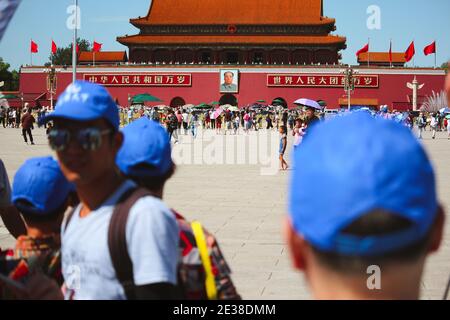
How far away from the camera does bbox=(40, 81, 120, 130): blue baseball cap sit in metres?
2.11

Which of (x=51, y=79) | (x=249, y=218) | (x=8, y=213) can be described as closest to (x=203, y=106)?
(x=51, y=79)

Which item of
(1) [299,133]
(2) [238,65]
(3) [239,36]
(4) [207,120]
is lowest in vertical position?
(4) [207,120]

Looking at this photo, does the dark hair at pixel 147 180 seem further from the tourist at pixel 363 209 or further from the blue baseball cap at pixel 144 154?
the tourist at pixel 363 209

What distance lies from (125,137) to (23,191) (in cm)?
50

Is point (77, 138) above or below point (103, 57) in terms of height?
below

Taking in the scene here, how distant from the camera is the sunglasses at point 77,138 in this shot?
2111 mm

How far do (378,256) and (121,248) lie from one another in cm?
101

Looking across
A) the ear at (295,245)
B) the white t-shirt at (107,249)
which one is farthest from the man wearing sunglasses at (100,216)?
the ear at (295,245)

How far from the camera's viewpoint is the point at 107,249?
195 centimetres

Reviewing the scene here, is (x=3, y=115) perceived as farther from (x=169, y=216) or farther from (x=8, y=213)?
(x=169, y=216)

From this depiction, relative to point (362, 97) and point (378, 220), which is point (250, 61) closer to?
point (362, 97)

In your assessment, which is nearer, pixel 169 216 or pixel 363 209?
pixel 363 209

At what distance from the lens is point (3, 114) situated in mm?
44750
